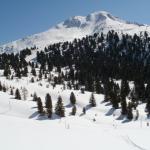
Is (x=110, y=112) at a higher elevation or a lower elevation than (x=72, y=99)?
lower

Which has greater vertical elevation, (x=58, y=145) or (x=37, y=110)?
(x=58, y=145)

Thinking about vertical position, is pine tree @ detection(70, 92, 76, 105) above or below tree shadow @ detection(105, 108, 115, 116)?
above

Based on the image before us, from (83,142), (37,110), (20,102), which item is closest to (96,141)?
(83,142)

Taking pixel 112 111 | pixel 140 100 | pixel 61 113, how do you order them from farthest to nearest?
pixel 140 100
pixel 112 111
pixel 61 113

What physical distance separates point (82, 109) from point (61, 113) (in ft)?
64.6

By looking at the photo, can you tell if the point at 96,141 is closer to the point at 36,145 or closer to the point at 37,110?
the point at 36,145

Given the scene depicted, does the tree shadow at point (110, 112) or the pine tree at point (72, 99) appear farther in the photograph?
the pine tree at point (72, 99)

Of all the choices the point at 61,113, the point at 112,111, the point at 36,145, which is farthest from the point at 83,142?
the point at 112,111

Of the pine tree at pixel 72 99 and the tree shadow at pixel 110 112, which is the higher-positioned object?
the pine tree at pixel 72 99

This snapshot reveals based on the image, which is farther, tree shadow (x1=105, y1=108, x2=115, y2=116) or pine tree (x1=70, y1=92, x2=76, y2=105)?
pine tree (x1=70, y1=92, x2=76, y2=105)

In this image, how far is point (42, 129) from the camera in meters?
29.2

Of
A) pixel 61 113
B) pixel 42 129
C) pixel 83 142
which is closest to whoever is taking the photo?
pixel 83 142

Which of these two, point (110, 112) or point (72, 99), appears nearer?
point (110, 112)

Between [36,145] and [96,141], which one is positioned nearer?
[36,145]
